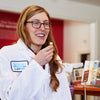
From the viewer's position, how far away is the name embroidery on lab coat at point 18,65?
1.21 meters

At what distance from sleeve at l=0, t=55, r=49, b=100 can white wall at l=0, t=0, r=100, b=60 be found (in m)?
3.48

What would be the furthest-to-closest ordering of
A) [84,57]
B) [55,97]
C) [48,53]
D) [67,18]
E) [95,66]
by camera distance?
[84,57]
[67,18]
[95,66]
[55,97]
[48,53]

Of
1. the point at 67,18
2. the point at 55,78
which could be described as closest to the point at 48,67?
the point at 55,78

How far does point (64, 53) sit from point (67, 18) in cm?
149

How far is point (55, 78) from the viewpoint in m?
1.30

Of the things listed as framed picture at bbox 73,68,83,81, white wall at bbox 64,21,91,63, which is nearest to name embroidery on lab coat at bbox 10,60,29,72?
framed picture at bbox 73,68,83,81

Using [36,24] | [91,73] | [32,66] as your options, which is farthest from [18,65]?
[91,73]

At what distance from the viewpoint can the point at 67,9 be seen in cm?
521

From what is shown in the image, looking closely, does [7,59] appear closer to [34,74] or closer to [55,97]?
[34,74]

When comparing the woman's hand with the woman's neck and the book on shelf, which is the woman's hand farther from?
the book on shelf

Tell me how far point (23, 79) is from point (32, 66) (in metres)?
0.06

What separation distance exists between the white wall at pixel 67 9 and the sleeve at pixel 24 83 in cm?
348

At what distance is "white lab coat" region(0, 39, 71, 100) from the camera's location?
1.15m

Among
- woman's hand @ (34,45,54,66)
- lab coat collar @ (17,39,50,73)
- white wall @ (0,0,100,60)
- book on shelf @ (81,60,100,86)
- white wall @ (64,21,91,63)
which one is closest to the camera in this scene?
woman's hand @ (34,45,54,66)
